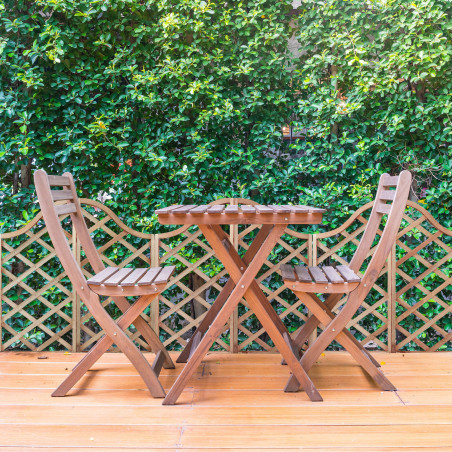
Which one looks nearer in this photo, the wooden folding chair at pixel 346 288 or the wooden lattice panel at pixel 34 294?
the wooden folding chair at pixel 346 288

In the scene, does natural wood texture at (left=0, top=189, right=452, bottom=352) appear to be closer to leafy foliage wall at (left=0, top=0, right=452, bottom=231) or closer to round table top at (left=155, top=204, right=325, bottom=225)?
Answer: leafy foliage wall at (left=0, top=0, right=452, bottom=231)

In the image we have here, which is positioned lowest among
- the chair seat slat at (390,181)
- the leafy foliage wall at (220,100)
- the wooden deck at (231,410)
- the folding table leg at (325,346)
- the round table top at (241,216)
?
the wooden deck at (231,410)

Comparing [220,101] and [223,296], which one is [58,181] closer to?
[223,296]

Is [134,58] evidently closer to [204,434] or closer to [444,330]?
[204,434]

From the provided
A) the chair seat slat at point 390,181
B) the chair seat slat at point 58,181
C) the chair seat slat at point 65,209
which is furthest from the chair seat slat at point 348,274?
the chair seat slat at point 58,181

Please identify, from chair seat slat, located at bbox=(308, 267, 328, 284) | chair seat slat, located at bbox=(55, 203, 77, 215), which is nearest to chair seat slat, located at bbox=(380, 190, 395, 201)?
chair seat slat, located at bbox=(308, 267, 328, 284)

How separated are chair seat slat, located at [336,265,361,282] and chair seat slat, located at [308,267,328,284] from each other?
0.37 feet

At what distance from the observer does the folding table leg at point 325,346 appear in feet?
7.66

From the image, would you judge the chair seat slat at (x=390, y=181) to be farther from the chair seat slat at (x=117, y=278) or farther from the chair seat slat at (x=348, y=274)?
the chair seat slat at (x=117, y=278)

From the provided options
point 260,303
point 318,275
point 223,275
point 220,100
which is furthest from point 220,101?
point 260,303

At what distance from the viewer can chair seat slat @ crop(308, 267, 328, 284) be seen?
7.43 ft

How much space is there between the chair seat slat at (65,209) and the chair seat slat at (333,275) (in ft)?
4.83

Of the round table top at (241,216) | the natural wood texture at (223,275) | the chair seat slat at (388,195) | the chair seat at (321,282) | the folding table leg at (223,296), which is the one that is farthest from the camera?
the natural wood texture at (223,275)

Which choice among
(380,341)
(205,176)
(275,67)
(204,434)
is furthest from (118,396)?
(275,67)
